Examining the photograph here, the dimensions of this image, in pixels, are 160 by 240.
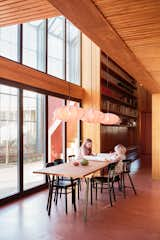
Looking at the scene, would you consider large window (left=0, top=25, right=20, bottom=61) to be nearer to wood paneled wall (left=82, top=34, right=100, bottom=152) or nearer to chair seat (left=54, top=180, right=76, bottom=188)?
chair seat (left=54, top=180, right=76, bottom=188)

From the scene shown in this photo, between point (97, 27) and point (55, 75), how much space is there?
436 centimetres

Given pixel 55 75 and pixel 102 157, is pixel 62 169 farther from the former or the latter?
pixel 55 75

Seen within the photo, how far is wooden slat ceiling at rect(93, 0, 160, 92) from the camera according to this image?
2.13 metres

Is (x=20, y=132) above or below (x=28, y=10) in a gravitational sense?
below

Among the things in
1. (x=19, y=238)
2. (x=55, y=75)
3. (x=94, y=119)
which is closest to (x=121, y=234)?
(x=19, y=238)

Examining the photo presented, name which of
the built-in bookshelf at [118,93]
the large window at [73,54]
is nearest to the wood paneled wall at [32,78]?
the large window at [73,54]

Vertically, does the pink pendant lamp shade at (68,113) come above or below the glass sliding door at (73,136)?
above

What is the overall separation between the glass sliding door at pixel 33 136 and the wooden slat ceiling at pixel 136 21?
307 centimetres

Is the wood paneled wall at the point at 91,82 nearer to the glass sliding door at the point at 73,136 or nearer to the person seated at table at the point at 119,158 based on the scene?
the glass sliding door at the point at 73,136

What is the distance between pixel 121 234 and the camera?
3.51m

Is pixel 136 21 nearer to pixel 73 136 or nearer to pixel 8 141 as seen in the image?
pixel 8 141

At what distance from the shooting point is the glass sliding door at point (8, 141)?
16.4ft

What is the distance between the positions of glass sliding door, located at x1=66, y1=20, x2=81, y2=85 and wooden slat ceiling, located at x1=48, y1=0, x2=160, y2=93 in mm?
4006

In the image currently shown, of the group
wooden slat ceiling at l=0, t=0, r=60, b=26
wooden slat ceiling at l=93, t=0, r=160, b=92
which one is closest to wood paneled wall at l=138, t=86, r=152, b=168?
wooden slat ceiling at l=93, t=0, r=160, b=92
